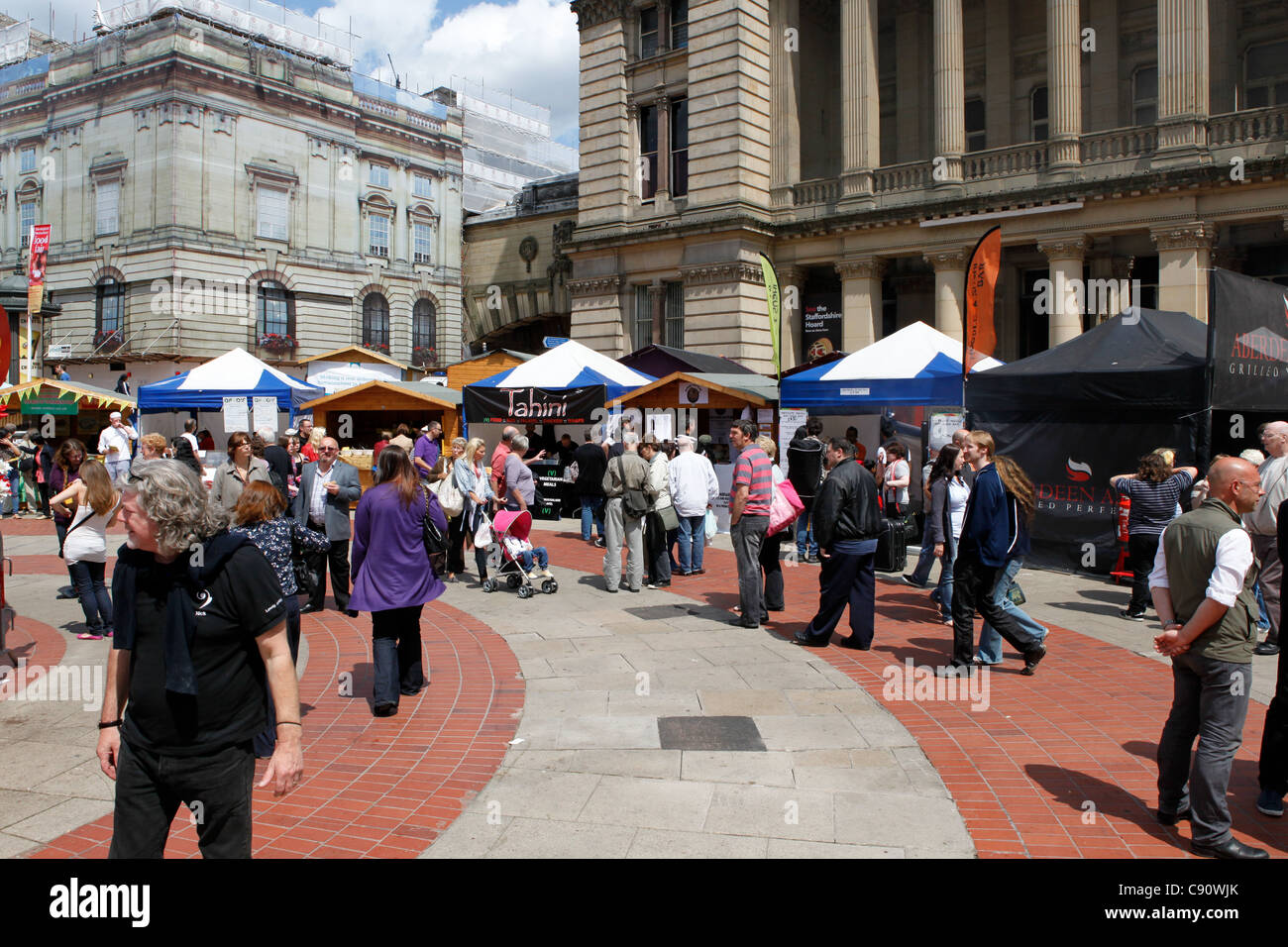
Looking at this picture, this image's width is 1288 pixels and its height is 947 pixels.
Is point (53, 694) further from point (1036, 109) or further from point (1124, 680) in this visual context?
point (1036, 109)

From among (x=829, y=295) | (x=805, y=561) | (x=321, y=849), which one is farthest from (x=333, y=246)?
(x=321, y=849)

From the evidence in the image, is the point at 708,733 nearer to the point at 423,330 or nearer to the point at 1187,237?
the point at 1187,237

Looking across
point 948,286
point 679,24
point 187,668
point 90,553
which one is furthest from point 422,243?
point 187,668

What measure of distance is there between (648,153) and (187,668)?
2939 centimetres

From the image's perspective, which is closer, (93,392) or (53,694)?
(53,694)

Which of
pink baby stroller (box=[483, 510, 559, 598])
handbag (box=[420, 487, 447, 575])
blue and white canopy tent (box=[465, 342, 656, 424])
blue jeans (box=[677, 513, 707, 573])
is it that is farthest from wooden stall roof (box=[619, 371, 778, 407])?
handbag (box=[420, 487, 447, 575])

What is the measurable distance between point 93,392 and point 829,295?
20.6 metres

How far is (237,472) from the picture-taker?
9016 mm

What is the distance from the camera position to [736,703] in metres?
7.03

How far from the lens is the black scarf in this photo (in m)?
3.15

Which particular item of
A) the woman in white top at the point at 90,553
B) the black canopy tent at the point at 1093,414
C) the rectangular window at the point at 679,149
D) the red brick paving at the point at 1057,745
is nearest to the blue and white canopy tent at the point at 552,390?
the black canopy tent at the point at 1093,414

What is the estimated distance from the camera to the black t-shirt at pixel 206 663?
126 inches

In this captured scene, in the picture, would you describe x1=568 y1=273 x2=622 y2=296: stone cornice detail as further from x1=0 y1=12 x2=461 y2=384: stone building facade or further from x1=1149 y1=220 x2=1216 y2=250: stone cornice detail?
x1=0 y1=12 x2=461 y2=384: stone building facade

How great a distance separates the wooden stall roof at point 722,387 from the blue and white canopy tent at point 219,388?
25.9ft
